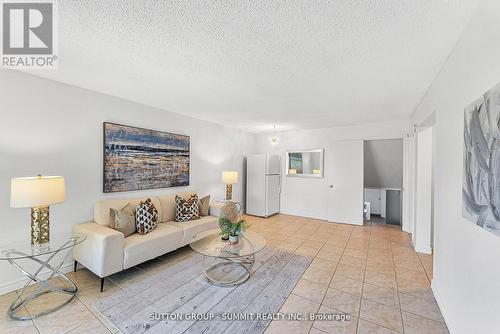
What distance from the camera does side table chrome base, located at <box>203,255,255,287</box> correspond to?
2390mm

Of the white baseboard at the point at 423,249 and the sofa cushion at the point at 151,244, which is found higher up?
the sofa cushion at the point at 151,244

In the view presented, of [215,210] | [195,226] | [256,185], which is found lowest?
[195,226]

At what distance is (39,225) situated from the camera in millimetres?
2012

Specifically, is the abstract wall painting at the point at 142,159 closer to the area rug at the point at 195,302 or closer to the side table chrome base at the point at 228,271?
the area rug at the point at 195,302

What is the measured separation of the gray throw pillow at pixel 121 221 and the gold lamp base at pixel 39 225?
611mm

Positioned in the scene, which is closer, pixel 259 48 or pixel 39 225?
pixel 259 48

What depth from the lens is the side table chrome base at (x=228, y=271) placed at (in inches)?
94.1

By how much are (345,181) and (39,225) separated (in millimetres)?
5171

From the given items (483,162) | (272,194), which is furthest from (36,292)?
(272,194)

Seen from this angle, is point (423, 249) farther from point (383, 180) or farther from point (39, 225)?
point (39, 225)

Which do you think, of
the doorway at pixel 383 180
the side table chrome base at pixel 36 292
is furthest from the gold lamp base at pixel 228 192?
the doorway at pixel 383 180

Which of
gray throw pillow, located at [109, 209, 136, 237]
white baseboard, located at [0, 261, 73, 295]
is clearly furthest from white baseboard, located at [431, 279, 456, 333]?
white baseboard, located at [0, 261, 73, 295]

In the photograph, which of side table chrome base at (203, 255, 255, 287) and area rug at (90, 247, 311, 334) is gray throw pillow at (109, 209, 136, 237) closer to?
area rug at (90, 247, 311, 334)

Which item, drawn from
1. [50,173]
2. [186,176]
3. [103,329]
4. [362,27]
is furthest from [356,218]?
[50,173]
